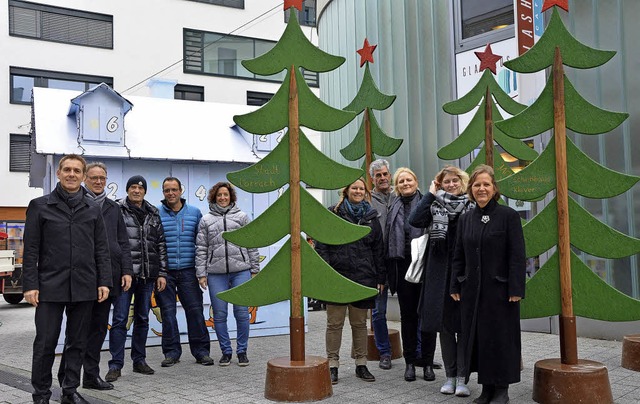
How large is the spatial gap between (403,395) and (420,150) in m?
5.61

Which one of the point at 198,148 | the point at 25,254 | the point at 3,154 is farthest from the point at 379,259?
the point at 3,154

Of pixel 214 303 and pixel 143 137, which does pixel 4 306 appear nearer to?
pixel 143 137

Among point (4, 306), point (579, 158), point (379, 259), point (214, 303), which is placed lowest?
point (4, 306)

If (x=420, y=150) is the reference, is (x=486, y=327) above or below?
below

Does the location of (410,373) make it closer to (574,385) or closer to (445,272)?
(445,272)

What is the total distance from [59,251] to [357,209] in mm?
2699

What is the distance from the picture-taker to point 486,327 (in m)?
5.20

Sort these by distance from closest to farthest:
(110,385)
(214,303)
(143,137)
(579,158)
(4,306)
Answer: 1. (579,158)
2. (110,385)
3. (214,303)
4. (143,137)
5. (4,306)

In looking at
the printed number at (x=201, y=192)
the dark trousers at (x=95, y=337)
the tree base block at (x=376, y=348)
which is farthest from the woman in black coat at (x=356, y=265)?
the printed number at (x=201, y=192)

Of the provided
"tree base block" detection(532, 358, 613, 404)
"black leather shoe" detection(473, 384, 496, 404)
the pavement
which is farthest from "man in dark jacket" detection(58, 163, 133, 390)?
"tree base block" detection(532, 358, 613, 404)

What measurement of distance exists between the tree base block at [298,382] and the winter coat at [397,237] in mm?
1386

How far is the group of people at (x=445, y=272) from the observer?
518 cm

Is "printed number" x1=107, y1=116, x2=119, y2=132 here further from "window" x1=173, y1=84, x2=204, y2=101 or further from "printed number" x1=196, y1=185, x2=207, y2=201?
"window" x1=173, y1=84, x2=204, y2=101

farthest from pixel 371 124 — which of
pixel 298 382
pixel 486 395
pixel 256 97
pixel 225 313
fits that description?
pixel 256 97
